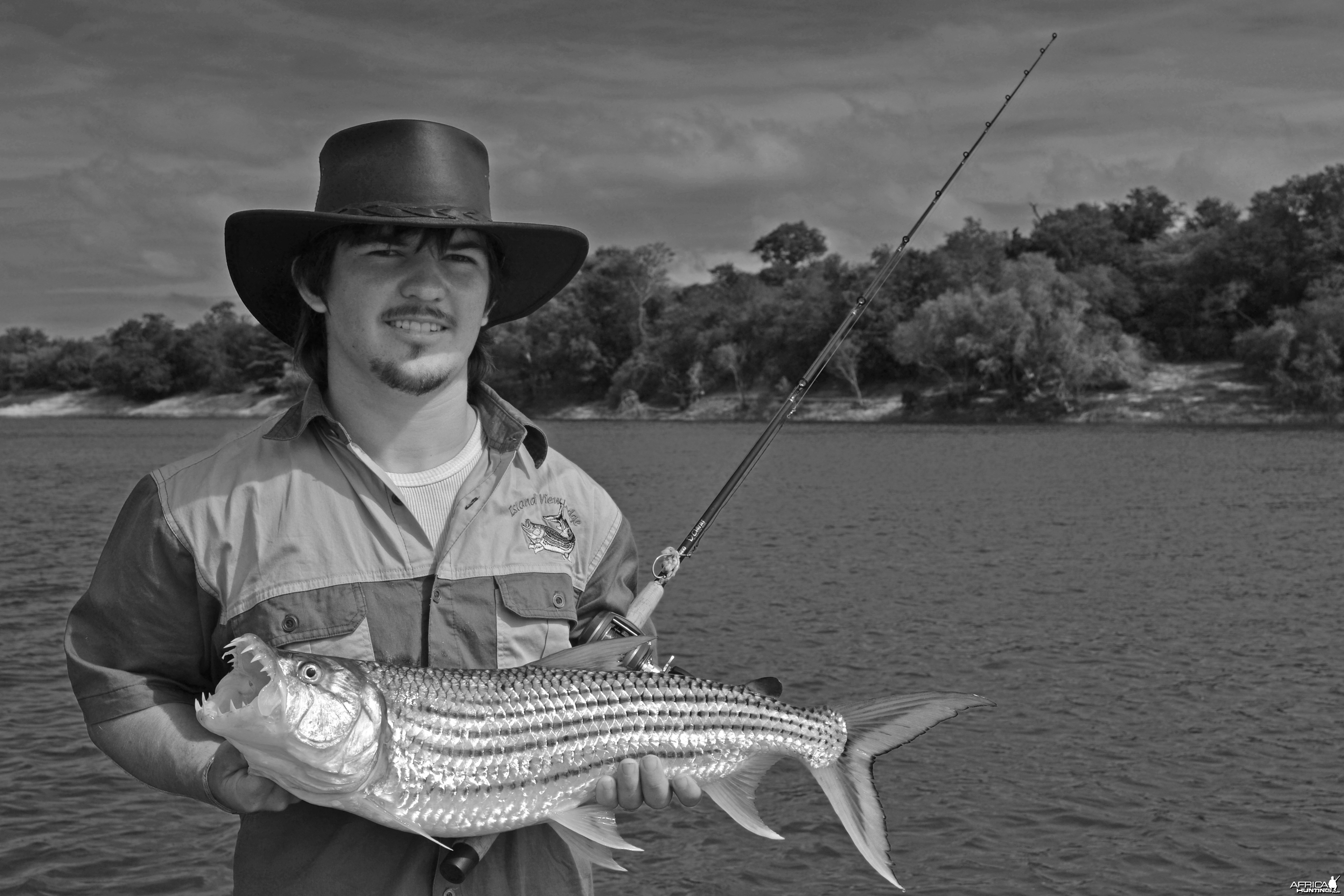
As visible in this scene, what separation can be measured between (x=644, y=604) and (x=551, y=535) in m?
0.73

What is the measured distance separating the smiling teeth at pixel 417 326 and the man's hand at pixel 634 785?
1577mm

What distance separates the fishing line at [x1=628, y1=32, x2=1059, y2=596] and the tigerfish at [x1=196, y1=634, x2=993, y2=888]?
1.95ft

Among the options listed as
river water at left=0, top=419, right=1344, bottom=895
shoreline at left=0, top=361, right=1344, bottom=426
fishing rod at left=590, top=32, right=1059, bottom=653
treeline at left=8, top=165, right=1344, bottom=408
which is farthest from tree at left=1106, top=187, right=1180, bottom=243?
fishing rod at left=590, top=32, right=1059, bottom=653

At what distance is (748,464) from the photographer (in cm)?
678

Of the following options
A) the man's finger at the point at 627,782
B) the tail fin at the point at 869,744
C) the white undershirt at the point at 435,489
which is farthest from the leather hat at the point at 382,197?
the tail fin at the point at 869,744

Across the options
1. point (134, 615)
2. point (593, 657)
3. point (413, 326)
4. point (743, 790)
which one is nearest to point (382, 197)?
point (413, 326)

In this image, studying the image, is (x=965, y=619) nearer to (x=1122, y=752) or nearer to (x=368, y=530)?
(x=1122, y=752)

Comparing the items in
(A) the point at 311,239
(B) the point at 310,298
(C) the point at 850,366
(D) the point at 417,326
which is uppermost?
(A) the point at 311,239

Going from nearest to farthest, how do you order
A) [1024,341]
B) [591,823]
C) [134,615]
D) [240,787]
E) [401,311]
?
1. [240,787]
2. [134,615]
3. [591,823]
4. [401,311]
5. [1024,341]

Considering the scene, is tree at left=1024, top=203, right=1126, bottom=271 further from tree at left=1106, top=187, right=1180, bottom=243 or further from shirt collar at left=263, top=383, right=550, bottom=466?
shirt collar at left=263, top=383, right=550, bottom=466

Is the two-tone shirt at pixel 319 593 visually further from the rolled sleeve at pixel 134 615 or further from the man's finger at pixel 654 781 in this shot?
the man's finger at pixel 654 781

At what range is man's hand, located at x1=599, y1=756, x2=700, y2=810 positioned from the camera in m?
3.99

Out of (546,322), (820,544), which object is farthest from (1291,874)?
(546,322)

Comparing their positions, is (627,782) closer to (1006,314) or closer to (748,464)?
(748,464)
